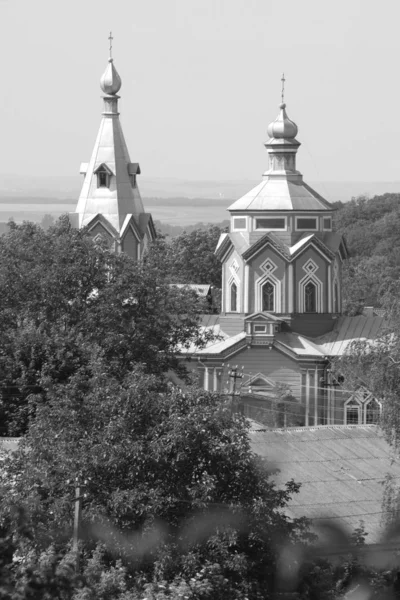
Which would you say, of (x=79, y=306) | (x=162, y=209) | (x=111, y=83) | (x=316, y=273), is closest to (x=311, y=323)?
(x=316, y=273)

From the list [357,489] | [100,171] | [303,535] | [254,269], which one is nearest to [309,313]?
[254,269]

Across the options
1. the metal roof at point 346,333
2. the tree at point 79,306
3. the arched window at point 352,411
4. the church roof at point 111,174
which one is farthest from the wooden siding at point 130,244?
the tree at point 79,306

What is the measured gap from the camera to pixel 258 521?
62.5 feet

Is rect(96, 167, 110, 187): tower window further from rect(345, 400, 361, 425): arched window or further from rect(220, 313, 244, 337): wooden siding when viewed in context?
rect(345, 400, 361, 425): arched window

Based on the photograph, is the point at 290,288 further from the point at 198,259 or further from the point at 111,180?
the point at 198,259

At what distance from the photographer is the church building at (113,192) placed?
150 feet

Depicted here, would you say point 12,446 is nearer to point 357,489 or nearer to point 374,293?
point 357,489

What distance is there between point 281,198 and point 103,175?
6288 millimetres

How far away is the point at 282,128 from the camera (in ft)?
148

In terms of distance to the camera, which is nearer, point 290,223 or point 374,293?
point 290,223

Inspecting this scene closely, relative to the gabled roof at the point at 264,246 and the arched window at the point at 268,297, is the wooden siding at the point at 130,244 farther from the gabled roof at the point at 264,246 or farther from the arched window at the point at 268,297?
the arched window at the point at 268,297

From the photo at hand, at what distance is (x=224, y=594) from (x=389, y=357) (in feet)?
35.0

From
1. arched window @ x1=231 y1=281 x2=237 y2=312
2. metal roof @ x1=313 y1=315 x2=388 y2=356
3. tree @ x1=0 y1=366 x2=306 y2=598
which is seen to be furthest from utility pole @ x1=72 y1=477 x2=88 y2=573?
arched window @ x1=231 y1=281 x2=237 y2=312

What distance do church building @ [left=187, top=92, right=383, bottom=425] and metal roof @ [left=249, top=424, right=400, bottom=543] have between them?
14.0 m
